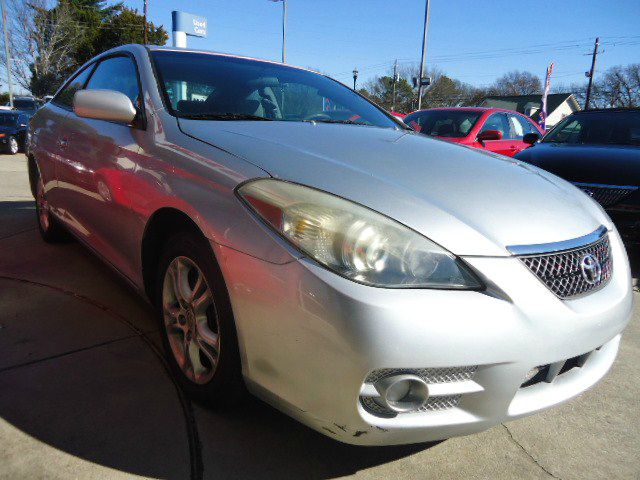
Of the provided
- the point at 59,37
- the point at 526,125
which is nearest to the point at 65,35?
the point at 59,37

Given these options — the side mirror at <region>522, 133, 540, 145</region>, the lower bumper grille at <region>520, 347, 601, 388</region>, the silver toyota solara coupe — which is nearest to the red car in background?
the side mirror at <region>522, 133, 540, 145</region>

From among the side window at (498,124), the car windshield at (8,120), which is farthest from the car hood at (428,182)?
the car windshield at (8,120)

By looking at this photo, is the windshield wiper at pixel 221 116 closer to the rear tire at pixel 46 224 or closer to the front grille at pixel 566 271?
the front grille at pixel 566 271

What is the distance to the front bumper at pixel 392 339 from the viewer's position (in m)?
1.29

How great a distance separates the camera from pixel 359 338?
1270 millimetres

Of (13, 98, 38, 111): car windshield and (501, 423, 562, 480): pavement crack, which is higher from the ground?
(13, 98, 38, 111): car windshield

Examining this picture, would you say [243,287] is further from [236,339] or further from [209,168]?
[209,168]

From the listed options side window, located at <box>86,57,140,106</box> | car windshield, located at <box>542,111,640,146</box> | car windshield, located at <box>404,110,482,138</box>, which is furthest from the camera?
car windshield, located at <box>404,110,482,138</box>

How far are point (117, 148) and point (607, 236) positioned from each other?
2154mm

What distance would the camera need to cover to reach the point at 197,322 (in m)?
1.88

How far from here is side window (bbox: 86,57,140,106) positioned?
2.50 metres

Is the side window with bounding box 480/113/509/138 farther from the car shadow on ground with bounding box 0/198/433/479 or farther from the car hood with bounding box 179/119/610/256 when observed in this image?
the car shadow on ground with bounding box 0/198/433/479

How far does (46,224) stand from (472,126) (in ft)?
18.9

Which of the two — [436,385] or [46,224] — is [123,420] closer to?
[436,385]
